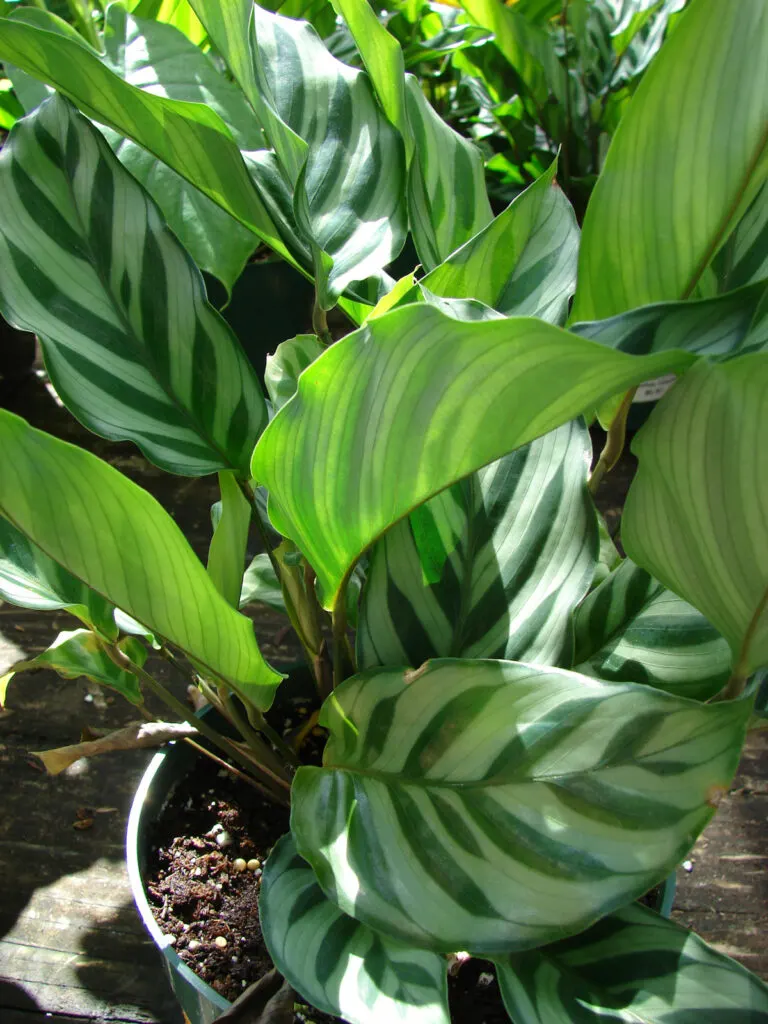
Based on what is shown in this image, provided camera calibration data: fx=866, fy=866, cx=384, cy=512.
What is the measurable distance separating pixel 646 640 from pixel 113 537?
264mm

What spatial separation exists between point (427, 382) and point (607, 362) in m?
0.06

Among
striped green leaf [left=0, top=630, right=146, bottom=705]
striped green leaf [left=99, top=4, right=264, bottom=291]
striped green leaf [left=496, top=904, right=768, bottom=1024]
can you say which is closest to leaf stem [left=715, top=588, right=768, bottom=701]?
striped green leaf [left=496, top=904, right=768, bottom=1024]

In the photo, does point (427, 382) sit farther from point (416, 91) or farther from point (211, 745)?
point (211, 745)

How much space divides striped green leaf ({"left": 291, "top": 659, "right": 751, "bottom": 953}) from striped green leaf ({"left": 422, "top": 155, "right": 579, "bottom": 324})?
186mm

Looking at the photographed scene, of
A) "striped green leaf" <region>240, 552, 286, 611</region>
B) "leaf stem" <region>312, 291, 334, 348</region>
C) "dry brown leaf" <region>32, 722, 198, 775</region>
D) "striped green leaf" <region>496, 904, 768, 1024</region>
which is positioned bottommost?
"striped green leaf" <region>496, 904, 768, 1024</region>

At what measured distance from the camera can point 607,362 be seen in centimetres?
24

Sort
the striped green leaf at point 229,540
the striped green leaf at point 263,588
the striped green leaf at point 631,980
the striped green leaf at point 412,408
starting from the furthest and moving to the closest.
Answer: the striped green leaf at point 263,588
the striped green leaf at point 229,540
the striped green leaf at point 631,980
the striped green leaf at point 412,408

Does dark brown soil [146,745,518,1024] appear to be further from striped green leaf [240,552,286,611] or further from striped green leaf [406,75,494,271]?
striped green leaf [406,75,494,271]

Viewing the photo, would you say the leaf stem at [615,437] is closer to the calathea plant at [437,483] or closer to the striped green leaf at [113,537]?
the calathea plant at [437,483]

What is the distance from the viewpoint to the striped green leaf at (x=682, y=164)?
33 centimetres

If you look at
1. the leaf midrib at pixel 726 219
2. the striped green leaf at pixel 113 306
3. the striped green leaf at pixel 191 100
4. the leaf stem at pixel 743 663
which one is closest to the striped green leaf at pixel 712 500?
the leaf stem at pixel 743 663

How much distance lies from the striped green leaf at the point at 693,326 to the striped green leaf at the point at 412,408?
0.02 meters

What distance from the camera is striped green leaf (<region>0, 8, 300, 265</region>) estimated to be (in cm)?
37

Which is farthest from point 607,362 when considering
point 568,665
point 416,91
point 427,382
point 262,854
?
point 262,854
